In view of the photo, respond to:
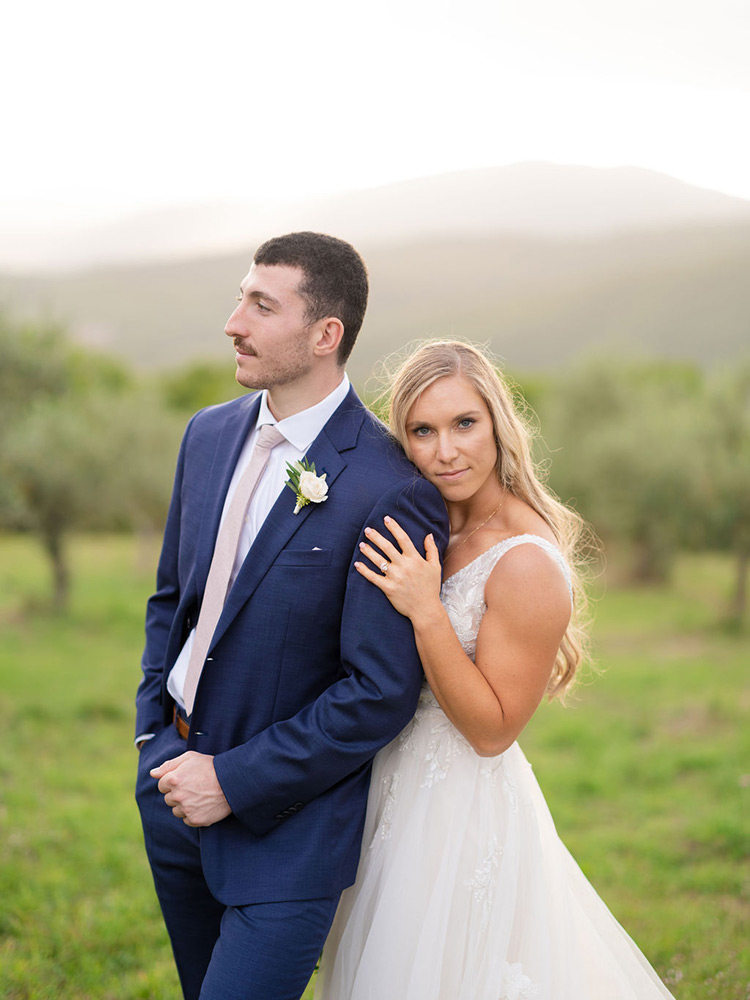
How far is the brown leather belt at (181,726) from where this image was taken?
312 cm

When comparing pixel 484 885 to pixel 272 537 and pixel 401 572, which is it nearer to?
pixel 401 572

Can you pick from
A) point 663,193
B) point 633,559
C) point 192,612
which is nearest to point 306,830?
point 192,612

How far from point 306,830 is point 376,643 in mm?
660

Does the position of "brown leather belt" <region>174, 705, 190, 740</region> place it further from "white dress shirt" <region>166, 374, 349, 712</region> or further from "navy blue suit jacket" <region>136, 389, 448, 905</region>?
"navy blue suit jacket" <region>136, 389, 448, 905</region>

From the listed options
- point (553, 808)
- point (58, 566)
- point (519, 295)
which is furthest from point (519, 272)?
point (553, 808)

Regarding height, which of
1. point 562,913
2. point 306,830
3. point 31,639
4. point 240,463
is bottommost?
point 31,639

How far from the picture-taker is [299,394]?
300cm

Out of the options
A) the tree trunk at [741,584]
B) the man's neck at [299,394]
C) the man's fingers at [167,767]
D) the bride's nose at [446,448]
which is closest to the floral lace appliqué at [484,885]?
the man's fingers at [167,767]

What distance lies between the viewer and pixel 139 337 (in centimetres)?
7050

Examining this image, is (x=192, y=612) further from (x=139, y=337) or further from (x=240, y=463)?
(x=139, y=337)

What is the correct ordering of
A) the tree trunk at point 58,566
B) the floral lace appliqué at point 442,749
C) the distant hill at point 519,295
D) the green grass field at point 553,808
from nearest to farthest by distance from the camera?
the floral lace appliqué at point 442,749 → the green grass field at point 553,808 → the tree trunk at point 58,566 → the distant hill at point 519,295

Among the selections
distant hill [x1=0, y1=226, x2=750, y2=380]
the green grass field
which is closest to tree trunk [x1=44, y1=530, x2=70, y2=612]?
the green grass field

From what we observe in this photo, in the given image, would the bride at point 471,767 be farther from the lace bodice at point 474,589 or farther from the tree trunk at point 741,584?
the tree trunk at point 741,584

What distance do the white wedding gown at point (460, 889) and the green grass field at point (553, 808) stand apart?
1.53m
